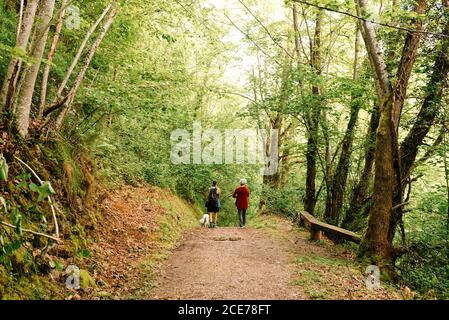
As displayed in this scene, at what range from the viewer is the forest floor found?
19.5 feet

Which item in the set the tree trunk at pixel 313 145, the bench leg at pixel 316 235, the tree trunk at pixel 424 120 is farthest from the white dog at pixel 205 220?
the tree trunk at pixel 424 120

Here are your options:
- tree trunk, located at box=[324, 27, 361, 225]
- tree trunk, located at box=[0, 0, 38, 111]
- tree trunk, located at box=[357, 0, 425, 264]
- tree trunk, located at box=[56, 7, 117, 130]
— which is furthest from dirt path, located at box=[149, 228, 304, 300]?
tree trunk, located at box=[0, 0, 38, 111]

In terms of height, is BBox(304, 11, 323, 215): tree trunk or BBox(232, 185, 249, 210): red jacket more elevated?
BBox(304, 11, 323, 215): tree trunk

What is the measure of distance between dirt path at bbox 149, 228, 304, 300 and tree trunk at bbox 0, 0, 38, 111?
412cm

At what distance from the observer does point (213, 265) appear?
24.6 feet

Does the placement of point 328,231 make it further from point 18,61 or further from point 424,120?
point 18,61

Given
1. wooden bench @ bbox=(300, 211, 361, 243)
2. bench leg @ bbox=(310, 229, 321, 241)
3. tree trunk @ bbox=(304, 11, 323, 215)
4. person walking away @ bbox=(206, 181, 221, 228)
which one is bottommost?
bench leg @ bbox=(310, 229, 321, 241)

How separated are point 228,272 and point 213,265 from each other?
0.63 meters

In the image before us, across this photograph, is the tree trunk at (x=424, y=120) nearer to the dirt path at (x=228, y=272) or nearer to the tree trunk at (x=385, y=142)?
the tree trunk at (x=385, y=142)

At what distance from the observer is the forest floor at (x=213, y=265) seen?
19.5ft

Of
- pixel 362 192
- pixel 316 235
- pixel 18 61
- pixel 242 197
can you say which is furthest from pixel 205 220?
pixel 18 61

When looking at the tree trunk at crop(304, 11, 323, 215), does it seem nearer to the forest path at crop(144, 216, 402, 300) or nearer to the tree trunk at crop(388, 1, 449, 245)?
the forest path at crop(144, 216, 402, 300)
